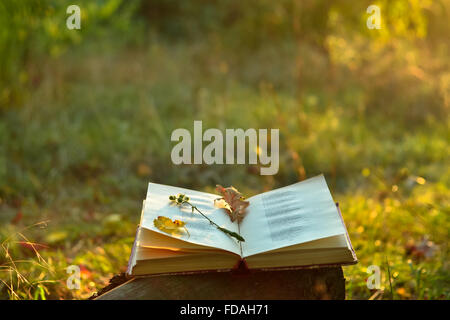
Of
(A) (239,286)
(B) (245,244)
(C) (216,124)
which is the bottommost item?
(A) (239,286)

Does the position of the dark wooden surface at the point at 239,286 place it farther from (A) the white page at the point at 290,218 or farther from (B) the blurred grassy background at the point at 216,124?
(B) the blurred grassy background at the point at 216,124

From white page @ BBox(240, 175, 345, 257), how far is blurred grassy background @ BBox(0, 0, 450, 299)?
1.96 feet

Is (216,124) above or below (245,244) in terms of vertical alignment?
above

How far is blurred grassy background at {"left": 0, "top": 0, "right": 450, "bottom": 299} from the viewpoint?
7.82 feet

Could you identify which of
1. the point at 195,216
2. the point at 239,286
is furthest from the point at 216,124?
the point at 239,286

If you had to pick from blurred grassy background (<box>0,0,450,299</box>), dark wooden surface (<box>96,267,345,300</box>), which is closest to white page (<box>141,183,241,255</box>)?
dark wooden surface (<box>96,267,345,300</box>)

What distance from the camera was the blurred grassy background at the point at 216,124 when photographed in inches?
93.8

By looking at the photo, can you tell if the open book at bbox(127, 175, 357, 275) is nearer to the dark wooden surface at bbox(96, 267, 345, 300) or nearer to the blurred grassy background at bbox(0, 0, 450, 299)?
the dark wooden surface at bbox(96, 267, 345, 300)

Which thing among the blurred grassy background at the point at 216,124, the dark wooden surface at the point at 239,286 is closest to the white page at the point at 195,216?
the dark wooden surface at the point at 239,286

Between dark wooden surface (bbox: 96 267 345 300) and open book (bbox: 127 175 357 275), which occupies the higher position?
open book (bbox: 127 175 357 275)

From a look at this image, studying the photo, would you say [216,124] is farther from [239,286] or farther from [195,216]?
[239,286]

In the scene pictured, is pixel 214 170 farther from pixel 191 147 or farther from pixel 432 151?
pixel 432 151

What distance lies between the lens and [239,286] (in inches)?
48.8

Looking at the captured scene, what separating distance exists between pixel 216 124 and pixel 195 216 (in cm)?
309
